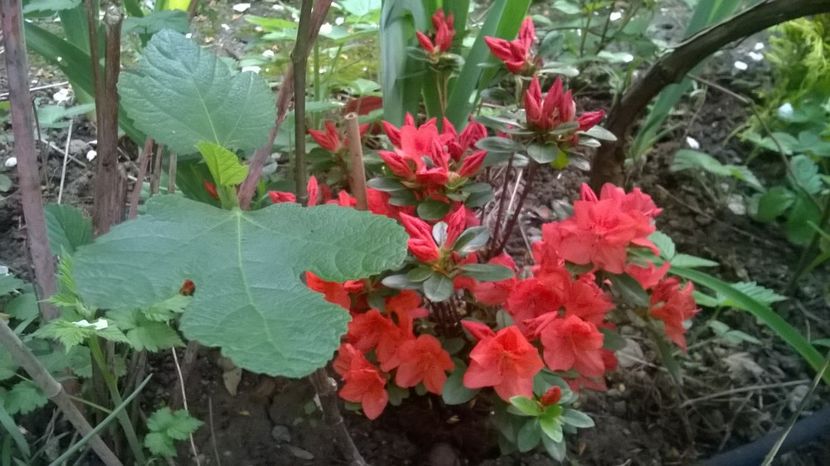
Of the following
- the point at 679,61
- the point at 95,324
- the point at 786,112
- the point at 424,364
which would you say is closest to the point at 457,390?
the point at 424,364

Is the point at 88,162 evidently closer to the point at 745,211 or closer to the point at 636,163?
the point at 636,163

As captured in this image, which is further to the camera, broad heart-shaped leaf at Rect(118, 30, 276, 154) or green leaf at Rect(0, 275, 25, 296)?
green leaf at Rect(0, 275, 25, 296)

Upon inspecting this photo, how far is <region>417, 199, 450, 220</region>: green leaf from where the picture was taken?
0.88 meters

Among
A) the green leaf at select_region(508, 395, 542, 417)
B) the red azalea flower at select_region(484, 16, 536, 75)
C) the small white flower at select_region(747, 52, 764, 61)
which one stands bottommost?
the green leaf at select_region(508, 395, 542, 417)

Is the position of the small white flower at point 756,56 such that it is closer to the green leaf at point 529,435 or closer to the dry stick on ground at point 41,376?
the green leaf at point 529,435

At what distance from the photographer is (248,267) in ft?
1.83

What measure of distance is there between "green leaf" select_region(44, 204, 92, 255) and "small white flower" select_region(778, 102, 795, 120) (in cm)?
127

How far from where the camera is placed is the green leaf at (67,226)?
0.91 meters

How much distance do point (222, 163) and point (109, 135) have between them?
24 cm

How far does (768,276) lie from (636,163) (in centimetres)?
33

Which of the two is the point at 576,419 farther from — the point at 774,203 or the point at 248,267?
the point at 774,203

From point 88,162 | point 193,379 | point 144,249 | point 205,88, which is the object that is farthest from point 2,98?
point 144,249

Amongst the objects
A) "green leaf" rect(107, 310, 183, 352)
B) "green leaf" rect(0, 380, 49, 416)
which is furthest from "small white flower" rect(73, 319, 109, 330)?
"green leaf" rect(0, 380, 49, 416)

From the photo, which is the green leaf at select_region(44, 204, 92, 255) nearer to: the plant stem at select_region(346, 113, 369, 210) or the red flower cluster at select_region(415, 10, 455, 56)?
the plant stem at select_region(346, 113, 369, 210)
